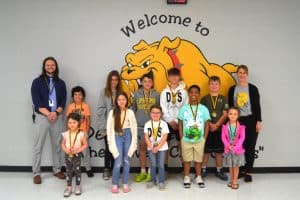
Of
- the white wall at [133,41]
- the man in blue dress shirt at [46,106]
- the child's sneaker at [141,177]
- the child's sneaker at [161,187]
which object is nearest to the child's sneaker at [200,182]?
the child's sneaker at [161,187]

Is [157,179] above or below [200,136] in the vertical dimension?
below

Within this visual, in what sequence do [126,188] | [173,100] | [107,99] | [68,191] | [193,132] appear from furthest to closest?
1. [107,99]
2. [173,100]
3. [193,132]
4. [126,188]
5. [68,191]

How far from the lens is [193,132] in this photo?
4664mm

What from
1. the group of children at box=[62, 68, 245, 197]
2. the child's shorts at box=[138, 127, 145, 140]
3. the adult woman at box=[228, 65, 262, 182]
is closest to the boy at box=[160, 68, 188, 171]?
the group of children at box=[62, 68, 245, 197]

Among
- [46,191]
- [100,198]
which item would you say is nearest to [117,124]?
[100,198]

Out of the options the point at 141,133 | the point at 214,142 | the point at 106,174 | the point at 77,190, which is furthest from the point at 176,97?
the point at 77,190

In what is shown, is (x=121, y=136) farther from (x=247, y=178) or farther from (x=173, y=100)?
(x=247, y=178)

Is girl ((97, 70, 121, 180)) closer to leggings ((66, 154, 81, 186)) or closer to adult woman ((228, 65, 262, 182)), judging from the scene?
leggings ((66, 154, 81, 186))

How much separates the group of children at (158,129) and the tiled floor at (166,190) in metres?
0.12

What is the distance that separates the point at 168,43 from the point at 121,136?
146cm

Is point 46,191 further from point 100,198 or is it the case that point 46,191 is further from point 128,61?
point 128,61

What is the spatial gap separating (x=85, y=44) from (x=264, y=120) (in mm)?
2681

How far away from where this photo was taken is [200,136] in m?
4.68

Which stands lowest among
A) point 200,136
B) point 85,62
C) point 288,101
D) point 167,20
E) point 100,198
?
point 100,198
